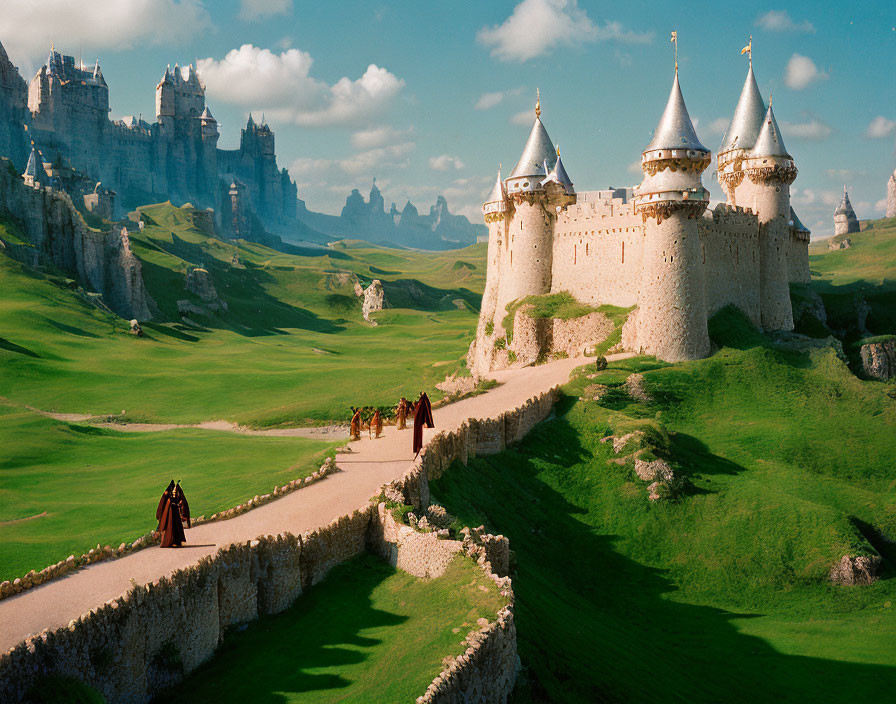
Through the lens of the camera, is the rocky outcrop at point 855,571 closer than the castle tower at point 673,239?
Yes

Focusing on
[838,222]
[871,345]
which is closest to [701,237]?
[871,345]

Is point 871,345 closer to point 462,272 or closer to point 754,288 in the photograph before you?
point 754,288

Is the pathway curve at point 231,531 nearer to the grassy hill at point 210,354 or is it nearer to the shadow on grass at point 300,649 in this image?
the shadow on grass at point 300,649

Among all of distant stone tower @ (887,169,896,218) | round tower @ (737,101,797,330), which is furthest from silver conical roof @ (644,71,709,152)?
distant stone tower @ (887,169,896,218)

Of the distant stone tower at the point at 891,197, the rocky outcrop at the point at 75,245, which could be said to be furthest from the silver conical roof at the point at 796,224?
the distant stone tower at the point at 891,197

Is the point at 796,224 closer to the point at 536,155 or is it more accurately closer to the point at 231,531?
the point at 536,155

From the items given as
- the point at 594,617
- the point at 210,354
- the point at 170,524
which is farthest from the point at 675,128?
the point at 210,354

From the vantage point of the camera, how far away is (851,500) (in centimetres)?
3575

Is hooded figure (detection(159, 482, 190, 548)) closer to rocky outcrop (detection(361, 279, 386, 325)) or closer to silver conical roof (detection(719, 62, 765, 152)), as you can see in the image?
silver conical roof (detection(719, 62, 765, 152))

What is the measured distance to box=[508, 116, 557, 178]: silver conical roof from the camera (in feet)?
183

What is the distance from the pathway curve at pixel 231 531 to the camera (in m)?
14.5

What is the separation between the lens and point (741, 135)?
59.8 meters

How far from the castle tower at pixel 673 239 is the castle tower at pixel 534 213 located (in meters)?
9.41

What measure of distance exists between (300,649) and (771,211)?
5131 centimetres
